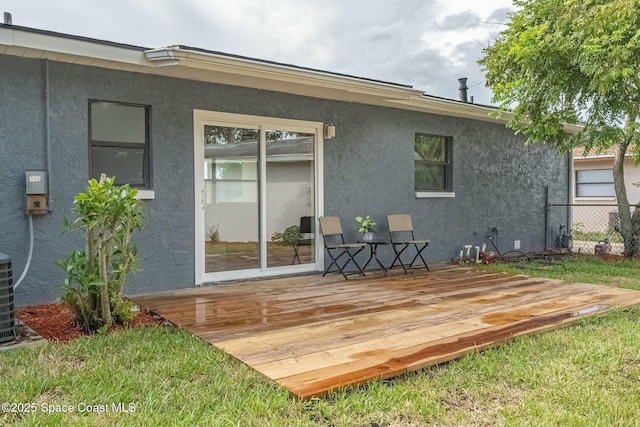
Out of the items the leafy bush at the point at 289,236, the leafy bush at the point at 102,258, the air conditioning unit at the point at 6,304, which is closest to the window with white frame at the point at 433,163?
the leafy bush at the point at 289,236

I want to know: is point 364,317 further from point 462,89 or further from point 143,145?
point 462,89

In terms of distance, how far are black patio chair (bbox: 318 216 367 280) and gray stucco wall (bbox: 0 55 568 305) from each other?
239 millimetres

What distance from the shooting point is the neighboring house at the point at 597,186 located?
48.1 ft

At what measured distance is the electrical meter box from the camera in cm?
456

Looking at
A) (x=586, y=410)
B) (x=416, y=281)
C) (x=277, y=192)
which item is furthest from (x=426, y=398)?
(x=277, y=192)

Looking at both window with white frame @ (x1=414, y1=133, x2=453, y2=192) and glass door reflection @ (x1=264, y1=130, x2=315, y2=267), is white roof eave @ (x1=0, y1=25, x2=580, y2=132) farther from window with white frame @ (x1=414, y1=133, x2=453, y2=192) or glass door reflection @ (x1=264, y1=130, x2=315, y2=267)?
window with white frame @ (x1=414, y1=133, x2=453, y2=192)

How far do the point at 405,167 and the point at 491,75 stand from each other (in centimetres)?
234

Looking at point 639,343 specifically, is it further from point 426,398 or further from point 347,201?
point 347,201

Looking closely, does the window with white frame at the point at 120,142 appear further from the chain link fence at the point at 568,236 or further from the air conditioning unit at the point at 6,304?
the chain link fence at the point at 568,236

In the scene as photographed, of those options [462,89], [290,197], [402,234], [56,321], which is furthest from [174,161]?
[462,89]

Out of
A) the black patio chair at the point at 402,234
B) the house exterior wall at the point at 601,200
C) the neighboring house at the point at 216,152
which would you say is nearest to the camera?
the neighboring house at the point at 216,152

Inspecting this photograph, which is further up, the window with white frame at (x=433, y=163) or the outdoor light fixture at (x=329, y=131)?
the outdoor light fixture at (x=329, y=131)

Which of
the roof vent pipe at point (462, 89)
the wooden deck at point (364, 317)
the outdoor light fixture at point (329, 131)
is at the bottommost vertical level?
the wooden deck at point (364, 317)

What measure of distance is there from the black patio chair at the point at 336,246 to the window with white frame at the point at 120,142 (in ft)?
7.86
